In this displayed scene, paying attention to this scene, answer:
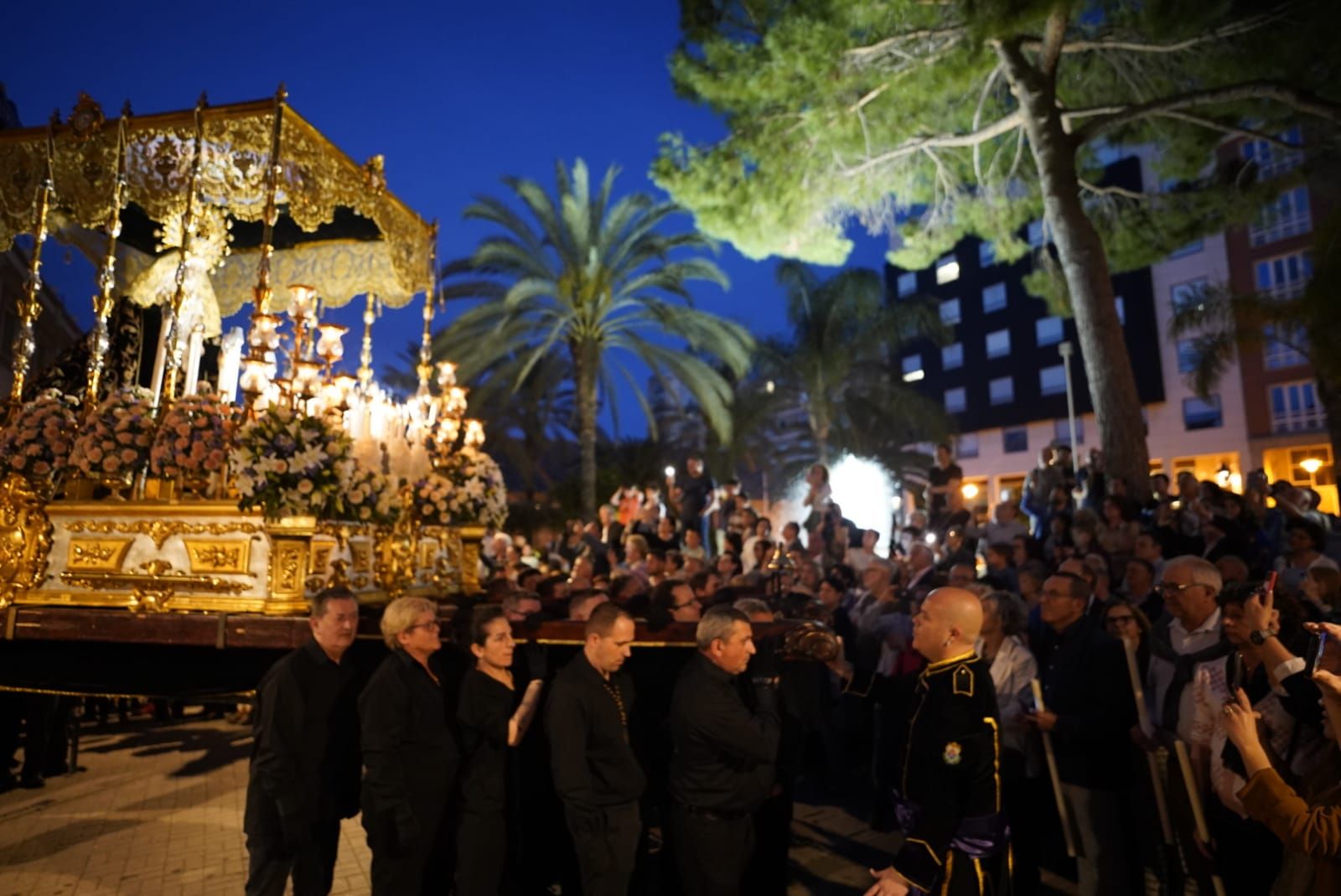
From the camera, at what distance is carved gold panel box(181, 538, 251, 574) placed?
586cm

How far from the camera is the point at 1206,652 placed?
14.6 ft

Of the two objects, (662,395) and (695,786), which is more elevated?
(662,395)

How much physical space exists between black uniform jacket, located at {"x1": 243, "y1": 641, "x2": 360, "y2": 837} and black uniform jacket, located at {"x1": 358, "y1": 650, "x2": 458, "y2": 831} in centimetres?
29

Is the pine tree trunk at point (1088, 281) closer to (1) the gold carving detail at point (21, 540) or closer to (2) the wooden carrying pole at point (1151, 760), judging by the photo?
(2) the wooden carrying pole at point (1151, 760)

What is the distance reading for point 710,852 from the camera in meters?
4.11

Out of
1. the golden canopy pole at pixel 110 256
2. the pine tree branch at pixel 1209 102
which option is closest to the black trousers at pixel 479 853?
the golden canopy pole at pixel 110 256

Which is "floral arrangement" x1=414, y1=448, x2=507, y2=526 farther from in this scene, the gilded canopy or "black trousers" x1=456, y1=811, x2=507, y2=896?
"black trousers" x1=456, y1=811, x2=507, y2=896

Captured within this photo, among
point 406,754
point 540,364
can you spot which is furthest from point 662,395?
point 406,754

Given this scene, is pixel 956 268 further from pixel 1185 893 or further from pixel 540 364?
pixel 1185 893

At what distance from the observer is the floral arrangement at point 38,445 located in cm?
637

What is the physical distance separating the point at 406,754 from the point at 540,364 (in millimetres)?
16717

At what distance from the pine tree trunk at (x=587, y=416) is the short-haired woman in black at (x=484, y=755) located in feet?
47.5

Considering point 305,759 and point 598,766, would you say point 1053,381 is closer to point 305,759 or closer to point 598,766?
point 598,766

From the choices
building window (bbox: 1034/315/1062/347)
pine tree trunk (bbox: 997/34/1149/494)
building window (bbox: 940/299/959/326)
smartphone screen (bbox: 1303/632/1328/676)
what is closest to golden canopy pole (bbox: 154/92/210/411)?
smartphone screen (bbox: 1303/632/1328/676)
